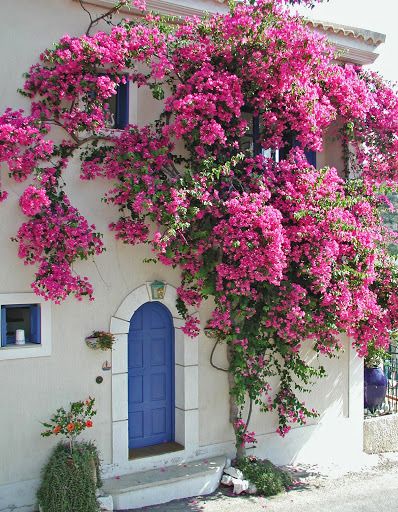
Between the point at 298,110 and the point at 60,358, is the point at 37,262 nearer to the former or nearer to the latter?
the point at 60,358

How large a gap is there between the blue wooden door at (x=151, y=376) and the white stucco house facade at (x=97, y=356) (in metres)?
0.05

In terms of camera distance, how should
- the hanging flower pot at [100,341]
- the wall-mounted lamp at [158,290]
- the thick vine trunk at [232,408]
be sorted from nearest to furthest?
the hanging flower pot at [100,341], the wall-mounted lamp at [158,290], the thick vine trunk at [232,408]

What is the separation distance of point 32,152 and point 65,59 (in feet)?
4.10

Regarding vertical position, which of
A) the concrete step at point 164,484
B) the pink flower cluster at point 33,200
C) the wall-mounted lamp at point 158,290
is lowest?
the concrete step at point 164,484

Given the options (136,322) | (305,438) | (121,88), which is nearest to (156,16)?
(121,88)

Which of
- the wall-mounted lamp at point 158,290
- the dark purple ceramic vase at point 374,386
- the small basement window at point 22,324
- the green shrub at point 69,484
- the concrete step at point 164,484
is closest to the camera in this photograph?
the green shrub at point 69,484

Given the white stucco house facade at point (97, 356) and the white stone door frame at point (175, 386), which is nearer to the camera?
the white stucco house facade at point (97, 356)

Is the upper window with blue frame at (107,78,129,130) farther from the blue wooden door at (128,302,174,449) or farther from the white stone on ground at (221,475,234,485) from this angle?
the white stone on ground at (221,475,234,485)

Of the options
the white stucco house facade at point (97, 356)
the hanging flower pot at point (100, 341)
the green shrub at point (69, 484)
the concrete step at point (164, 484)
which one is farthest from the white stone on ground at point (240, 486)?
the hanging flower pot at point (100, 341)

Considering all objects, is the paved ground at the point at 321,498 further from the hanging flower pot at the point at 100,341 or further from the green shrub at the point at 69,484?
the hanging flower pot at the point at 100,341

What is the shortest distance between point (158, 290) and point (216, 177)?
1.87 metres

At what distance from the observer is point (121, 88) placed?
848 cm

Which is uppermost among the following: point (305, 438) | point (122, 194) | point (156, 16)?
point (156, 16)

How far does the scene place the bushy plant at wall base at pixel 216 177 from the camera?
24.3 feet
